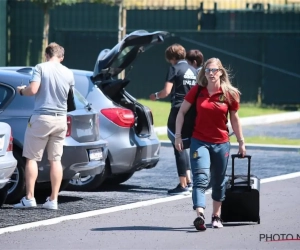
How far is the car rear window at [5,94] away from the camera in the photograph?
1051 cm

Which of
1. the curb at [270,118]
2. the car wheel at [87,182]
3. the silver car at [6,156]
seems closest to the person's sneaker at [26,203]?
the silver car at [6,156]

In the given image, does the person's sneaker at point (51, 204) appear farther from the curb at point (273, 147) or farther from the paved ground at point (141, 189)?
the curb at point (273, 147)

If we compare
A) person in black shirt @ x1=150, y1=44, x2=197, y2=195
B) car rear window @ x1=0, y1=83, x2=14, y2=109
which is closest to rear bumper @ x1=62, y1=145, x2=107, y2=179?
car rear window @ x1=0, y1=83, x2=14, y2=109

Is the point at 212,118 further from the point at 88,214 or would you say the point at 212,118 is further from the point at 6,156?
the point at 6,156

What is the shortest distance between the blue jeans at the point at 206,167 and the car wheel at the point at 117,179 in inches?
138

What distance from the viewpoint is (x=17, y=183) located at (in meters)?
10.4

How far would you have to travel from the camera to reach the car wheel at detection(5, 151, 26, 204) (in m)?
10.4

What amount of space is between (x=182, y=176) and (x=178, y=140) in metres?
2.74

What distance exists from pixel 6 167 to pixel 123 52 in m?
3.39

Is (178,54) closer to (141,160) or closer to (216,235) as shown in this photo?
(141,160)

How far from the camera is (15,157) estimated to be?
10422 mm

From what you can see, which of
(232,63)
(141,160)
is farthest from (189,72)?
(232,63)

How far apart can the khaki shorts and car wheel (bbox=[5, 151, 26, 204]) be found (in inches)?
14.9

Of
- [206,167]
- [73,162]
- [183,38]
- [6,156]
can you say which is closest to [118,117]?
[73,162]
